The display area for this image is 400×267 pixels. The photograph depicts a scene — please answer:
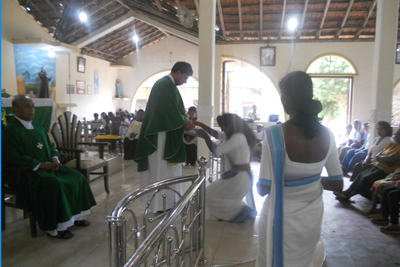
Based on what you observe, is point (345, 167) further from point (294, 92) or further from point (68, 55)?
point (68, 55)

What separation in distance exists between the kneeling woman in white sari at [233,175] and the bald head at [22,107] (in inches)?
68.8

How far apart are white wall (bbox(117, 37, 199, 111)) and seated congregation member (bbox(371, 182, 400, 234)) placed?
1283 centimetres

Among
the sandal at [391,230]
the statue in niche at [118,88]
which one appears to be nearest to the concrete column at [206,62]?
the sandal at [391,230]

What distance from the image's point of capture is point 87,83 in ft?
42.4

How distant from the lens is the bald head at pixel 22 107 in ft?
9.67

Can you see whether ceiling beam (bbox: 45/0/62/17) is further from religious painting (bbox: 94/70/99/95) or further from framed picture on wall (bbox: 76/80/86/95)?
religious painting (bbox: 94/70/99/95)

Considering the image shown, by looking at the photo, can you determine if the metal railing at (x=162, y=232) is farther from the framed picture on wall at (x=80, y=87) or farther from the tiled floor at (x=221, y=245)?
the framed picture on wall at (x=80, y=87)

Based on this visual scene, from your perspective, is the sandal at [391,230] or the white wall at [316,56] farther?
the white wall at [316,56]

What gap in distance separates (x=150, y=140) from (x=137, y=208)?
99 cm

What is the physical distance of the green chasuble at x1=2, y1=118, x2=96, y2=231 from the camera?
106 inches

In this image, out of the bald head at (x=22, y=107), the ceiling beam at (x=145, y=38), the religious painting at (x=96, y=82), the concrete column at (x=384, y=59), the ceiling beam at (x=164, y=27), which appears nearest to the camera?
the bald head at (x=22, y=107)

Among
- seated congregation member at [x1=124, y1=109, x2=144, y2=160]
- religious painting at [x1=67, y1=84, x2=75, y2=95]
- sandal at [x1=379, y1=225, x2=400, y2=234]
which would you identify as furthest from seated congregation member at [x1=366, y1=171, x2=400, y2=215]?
religious painting at [x1=67, y1=84, x2=75, y2=95]

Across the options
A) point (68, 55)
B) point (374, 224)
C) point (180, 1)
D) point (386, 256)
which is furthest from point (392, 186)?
point (68, 55)

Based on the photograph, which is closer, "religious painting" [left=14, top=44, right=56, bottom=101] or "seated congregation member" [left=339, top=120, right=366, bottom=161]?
"seated congregation member" [left=339, top=120, right=366, bottom=161]
